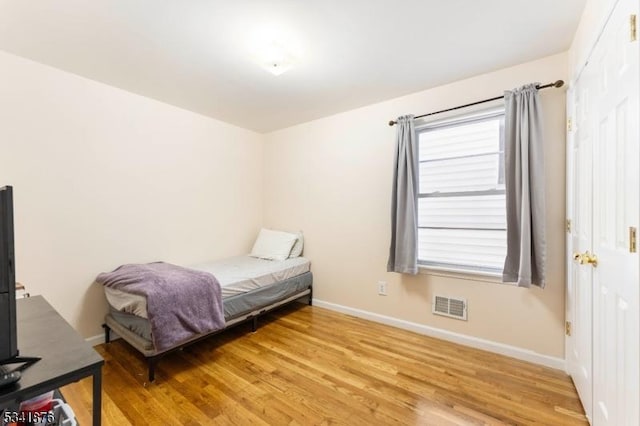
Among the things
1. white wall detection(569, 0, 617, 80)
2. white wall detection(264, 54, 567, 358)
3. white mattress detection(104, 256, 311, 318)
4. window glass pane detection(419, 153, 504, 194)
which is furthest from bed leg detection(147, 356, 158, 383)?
white wall detection(569, 0, 617, 80)

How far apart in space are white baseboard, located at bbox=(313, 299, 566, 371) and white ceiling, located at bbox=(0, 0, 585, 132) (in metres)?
2.28

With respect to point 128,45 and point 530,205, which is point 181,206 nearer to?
point 128,45

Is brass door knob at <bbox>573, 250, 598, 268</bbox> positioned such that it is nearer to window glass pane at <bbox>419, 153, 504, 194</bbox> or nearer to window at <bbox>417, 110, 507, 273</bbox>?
window at <bbox>417, 110, 507, 273</bbox>

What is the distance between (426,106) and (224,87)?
6.29 feet

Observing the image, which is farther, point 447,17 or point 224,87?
point 224,87

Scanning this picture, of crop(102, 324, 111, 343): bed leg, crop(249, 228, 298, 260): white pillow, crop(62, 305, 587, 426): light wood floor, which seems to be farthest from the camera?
crop(249, 228, 298, 260): white pillow

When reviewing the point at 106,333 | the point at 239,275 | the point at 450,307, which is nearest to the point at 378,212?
the point at 450,307

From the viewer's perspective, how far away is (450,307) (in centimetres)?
256

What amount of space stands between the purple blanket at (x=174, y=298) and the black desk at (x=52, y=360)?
0.79m

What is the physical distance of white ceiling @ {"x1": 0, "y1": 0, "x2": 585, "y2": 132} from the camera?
1.63 meters

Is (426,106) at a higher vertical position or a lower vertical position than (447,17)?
lower

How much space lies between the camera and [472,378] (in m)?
1.98

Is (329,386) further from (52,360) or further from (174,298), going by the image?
(52,360)

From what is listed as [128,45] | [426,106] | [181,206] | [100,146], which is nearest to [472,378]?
[426,106]
